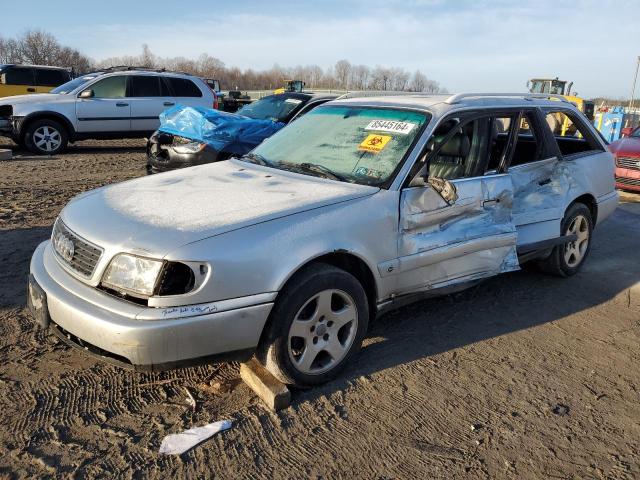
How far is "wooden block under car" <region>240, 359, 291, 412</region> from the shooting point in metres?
2.90

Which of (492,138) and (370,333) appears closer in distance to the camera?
(370,333)

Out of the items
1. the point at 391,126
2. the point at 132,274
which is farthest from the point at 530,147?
the point at 132,274

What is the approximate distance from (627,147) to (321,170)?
344 inches

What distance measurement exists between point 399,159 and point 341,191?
1.64 ft

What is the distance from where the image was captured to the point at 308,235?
292 cm

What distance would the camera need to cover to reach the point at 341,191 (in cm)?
330

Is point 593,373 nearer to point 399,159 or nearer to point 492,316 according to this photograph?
point 492,316

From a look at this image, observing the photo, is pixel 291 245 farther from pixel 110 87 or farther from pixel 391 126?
pixel 110 87

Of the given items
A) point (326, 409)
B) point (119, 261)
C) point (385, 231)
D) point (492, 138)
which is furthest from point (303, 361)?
point (492, 138)

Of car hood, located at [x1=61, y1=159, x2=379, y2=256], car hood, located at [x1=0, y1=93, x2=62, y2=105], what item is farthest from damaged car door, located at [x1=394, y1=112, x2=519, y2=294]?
car hood, located at [x1=0, y1=93, x2=62, y2=105]

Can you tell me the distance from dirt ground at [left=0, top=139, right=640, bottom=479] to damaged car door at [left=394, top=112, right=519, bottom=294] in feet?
1.65

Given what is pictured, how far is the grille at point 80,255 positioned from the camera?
A: 9.20 ft

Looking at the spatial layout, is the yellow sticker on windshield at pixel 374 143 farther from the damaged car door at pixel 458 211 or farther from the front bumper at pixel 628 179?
the front bumper at pixel 628 179

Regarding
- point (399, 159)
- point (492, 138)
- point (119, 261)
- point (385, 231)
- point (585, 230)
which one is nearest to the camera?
point (119, 261)
